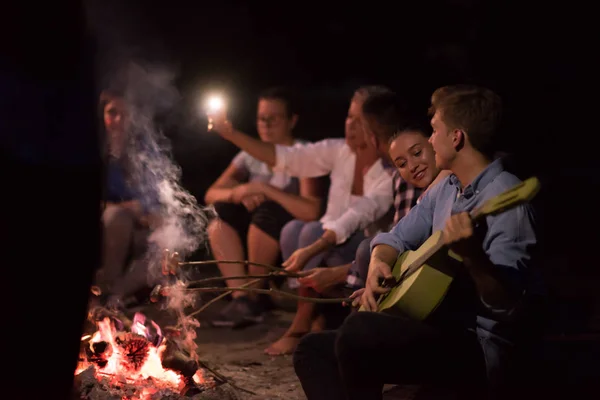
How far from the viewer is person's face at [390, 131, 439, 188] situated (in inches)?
161

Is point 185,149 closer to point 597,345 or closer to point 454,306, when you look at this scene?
point 597,345

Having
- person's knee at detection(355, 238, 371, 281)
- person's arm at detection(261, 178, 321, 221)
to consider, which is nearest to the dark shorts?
person's arm at detection(261, 178, 321, 221)

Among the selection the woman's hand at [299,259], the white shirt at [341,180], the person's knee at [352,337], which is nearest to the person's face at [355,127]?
the white shirt at [341,180]

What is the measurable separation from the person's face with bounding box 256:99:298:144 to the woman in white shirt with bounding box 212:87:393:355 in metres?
0.44

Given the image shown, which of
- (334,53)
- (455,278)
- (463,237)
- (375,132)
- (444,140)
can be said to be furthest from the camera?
(334,53)

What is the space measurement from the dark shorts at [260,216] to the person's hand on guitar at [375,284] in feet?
Result: 10.9

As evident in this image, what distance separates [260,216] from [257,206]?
0.11 m

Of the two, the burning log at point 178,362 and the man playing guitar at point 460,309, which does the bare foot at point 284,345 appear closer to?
the burning log at point 178,362

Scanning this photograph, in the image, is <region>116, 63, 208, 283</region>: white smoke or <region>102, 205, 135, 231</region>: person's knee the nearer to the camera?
<region>116, 63, 208, 283</region>: white smoke

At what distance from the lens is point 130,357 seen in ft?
14.0

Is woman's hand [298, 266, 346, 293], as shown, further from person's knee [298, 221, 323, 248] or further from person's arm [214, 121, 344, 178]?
person's arm [214, 121, 344, 178]

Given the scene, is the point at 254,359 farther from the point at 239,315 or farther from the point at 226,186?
the point at 226,186

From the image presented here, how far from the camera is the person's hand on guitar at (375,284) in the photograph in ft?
10.5

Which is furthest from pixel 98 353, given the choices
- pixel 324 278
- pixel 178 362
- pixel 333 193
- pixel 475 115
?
pixel 475 115
